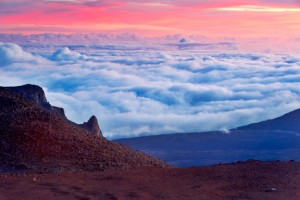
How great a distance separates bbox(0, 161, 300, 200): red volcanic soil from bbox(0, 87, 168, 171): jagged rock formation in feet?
6.65

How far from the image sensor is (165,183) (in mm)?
15211

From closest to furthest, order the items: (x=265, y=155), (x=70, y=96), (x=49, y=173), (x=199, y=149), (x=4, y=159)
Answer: (x=49, y=173) → (x=4, y=159) → (x=265, y=155) → (x=199, y=149) → (x=70, y=96)

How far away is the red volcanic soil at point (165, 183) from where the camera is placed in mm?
13805

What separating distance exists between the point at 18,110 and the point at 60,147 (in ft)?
13.0

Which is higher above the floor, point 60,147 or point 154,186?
point 60,147

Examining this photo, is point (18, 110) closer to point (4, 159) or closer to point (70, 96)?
point (4, 159)

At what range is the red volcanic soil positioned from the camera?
543 inches

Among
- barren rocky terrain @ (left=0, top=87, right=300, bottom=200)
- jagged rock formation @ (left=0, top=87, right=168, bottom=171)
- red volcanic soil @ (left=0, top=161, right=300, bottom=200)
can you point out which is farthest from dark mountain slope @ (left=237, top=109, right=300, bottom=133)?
red volcanic soil @ (left=0, top=161, right=300, bottom=200)

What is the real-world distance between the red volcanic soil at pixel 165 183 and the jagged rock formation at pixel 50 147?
203 centimetres

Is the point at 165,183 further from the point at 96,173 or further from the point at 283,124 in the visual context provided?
the point at 283,124

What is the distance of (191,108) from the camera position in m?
129

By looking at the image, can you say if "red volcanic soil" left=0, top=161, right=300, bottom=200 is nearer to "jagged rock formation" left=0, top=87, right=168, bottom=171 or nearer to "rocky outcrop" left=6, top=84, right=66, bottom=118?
"jagged rock formation" left=0, top=87, right=168, bottom=171

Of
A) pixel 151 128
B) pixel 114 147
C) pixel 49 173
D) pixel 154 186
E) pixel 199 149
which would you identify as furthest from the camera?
pixel 151 128

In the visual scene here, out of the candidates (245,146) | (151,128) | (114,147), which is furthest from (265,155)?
(114,147)
